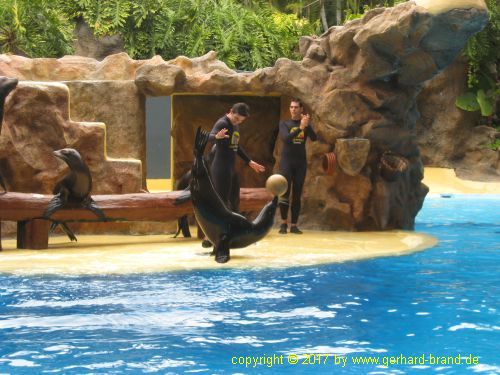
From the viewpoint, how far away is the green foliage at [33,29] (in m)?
17.8

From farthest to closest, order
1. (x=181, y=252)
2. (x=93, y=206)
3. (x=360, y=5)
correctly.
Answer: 1. (x=360, y=5)
2. (x=93, y=206)
3. (x=181, y=252)

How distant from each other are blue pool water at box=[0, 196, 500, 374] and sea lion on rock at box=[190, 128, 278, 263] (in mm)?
567

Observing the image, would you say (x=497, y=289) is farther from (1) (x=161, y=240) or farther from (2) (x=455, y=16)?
(1) (x=161, y=240)

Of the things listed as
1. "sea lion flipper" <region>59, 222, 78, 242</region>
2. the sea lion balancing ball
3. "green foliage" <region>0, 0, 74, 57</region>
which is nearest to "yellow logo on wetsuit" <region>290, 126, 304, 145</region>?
the sea lion balancing ball

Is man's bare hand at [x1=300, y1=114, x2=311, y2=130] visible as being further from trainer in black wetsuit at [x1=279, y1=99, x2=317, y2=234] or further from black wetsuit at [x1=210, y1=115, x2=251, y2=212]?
black wetsuit at [x1=210, y1=115, x2=251, y2=212]

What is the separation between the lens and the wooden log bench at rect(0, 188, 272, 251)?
819cm

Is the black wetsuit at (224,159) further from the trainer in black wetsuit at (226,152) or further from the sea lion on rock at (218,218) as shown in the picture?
the sea lion on rock at (218,218)

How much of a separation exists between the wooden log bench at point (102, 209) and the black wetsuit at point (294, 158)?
0.50m

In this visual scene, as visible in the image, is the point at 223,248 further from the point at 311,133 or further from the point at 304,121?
the point at 311,133

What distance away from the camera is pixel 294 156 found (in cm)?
982

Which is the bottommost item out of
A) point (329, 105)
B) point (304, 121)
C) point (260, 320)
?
point (260, 320)

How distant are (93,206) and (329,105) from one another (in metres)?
3.25

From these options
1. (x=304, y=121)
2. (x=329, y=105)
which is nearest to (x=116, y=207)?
(x=304, y=121)

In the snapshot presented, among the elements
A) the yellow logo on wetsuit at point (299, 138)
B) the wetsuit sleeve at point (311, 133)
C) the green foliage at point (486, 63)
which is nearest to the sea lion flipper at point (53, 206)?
the yellow logo on wetsuit at point (299, 138)
